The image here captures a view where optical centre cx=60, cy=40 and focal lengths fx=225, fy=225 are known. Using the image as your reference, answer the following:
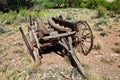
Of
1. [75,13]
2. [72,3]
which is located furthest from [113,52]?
[72,3]

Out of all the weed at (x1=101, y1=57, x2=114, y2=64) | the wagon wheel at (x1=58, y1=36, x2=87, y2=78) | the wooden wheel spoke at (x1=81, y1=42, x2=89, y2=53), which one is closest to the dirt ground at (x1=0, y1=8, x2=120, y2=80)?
the weed at (x1=101, y1=57, x2=114, y2=64)

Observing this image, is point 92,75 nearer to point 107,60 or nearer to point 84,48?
point 107,60

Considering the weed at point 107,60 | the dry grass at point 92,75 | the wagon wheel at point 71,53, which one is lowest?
the weed at point 107,60

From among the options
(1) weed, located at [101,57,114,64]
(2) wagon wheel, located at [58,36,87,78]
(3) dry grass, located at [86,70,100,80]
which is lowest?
(1) weed, located at [101,57,114,64]

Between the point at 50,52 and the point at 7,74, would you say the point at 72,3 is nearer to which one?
the point at 50,52

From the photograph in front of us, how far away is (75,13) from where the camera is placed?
1309 centimetres

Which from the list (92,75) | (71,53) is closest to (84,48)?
(71,53)

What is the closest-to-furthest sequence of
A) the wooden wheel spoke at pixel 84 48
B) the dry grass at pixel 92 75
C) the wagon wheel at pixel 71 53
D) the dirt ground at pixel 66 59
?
the dry grass at pixel 92 75
the wagon wheel at pixel 71 53
the dirt ground at pixel 66 59
the wooden wheel spoke at pixel 84 48

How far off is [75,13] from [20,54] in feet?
20.6

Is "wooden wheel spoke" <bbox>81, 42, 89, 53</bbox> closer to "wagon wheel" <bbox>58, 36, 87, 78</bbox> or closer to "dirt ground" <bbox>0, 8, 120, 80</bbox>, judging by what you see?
"dirt ground" <bbox>0, 8, 120, 80</bbox>

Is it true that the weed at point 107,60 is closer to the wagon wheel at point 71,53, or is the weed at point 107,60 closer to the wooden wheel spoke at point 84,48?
the wooden wheel spoke at point 84,48

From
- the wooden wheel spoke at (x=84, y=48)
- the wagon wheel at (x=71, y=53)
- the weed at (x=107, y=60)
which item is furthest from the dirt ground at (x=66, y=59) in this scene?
the wagon wheel at (x=71, y=53)

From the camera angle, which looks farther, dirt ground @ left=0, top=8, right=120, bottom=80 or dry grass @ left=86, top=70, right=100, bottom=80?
dirt ground @ left=0, top=8, right=120, bottom=80

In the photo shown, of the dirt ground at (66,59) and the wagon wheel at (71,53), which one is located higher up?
the wagon wheel at (71,53)
